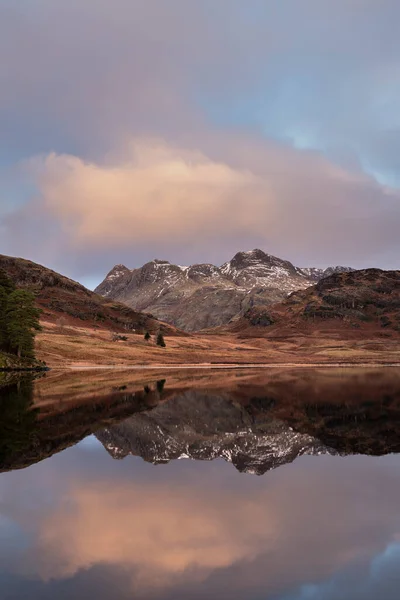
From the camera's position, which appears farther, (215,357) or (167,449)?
(215,357)

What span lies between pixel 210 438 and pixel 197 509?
1477 centimetres

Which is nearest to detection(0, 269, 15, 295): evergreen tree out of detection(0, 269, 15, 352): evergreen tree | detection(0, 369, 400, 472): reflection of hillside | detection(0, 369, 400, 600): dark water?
detection(0, 269, 15, 352): evergreen tree

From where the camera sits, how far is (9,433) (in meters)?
29.0

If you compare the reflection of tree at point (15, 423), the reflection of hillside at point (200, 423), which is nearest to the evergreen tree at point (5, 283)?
the reflection of hillside at point (200, 423)

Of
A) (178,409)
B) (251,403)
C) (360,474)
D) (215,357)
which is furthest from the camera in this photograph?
(215,357)

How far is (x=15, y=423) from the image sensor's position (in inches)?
1284

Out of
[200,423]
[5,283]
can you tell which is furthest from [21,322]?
[200,423]

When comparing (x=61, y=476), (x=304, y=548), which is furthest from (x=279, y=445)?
(x=304, y=548)

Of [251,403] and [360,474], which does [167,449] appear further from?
[251,403]

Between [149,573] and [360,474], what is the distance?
13.3 meters

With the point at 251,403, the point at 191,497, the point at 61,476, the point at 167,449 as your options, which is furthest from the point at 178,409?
the point at 191,497

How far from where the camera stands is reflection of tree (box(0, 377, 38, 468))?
25.8 meters

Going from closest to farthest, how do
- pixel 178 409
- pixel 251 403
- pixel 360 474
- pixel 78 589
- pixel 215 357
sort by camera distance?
pixel 78 589, pixel 360 474, pixel 178 409, pixel 251 403, pixel 215 357

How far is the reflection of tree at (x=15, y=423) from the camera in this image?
25.8m
